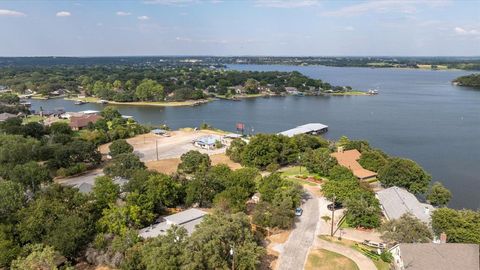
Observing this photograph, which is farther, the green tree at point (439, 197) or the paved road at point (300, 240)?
the green tree at point (439, 197)

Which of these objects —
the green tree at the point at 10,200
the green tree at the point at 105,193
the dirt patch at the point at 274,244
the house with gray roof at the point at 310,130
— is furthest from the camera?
the house with gray roof at the point at 310,130

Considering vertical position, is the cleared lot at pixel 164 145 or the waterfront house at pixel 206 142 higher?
the waterfront house at pixel 206 142

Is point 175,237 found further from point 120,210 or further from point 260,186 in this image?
point 260,186

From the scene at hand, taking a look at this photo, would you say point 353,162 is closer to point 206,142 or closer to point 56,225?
point 206,142

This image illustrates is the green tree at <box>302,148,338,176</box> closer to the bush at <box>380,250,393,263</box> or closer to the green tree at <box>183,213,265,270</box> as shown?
the bush at <box>380,250,393,263</box>

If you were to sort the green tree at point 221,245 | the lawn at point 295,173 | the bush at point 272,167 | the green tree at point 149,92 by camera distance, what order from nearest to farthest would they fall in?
the green tree at point 221,245 → the lawn at point 295,173 → the bush at point 272,167 → the green tree at point 149,92

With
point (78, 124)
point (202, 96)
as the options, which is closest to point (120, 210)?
point (78, 124)

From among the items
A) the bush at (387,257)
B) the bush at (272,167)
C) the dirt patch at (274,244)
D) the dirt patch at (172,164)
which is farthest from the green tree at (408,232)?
the dirt patch at (172,164)

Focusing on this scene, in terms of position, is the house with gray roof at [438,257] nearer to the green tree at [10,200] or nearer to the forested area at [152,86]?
the green tree at [10,200]
